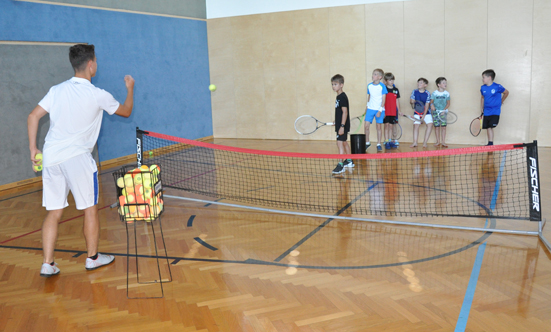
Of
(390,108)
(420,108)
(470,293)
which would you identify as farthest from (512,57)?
(470,293)

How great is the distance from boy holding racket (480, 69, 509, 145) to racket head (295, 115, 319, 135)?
4.21m

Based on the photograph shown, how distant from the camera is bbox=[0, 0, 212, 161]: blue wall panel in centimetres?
Result: 814

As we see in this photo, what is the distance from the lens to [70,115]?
3645mm

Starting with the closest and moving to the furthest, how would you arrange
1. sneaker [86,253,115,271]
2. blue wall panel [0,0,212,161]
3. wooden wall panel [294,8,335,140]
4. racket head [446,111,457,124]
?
sneaker [86,253,115,271] < blue wall panel [0,0,212,161] < racket head [446,111,457,124] < wooden wall panel [294,8,335,140]

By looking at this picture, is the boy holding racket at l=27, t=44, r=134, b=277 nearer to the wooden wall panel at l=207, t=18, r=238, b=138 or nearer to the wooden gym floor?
the wooden gym floor

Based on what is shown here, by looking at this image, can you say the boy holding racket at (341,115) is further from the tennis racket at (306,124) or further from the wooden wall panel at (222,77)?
the wooden wall panel at (222,77)

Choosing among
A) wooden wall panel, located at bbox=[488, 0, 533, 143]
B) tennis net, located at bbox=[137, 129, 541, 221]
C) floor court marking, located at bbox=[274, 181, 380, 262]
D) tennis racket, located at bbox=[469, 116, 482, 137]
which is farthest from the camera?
tennis racket, located at bbox=[469, 116, 482, 137]

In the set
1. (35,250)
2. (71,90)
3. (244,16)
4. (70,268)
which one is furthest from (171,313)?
(244,16)

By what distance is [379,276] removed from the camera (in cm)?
371

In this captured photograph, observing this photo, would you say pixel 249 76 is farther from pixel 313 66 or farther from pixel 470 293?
pixel 470 293

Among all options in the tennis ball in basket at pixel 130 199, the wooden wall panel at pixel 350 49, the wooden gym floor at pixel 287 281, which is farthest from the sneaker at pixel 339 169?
the tennis ball in basket at pixel 130 199

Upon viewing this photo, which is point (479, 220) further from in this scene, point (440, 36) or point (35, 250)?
point (440, 36)

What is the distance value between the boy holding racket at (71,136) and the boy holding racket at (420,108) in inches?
303

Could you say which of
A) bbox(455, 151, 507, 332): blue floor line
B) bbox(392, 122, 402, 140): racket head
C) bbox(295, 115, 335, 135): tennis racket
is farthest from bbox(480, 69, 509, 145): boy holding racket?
bbox(455, 151, 507, 332): blue floor line
